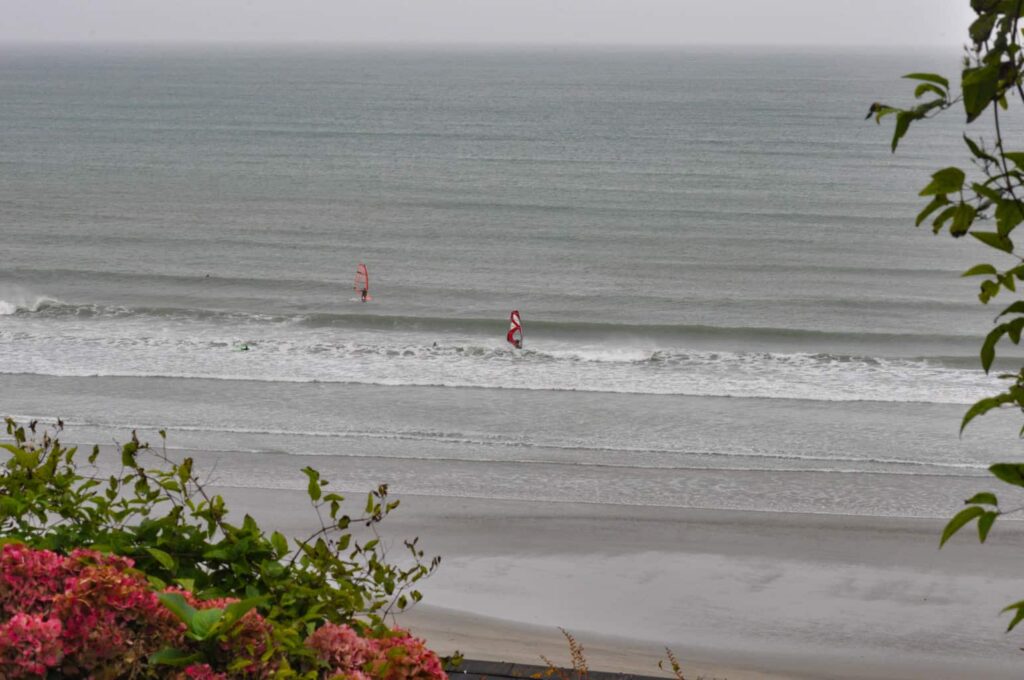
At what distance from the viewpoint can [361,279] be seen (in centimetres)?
3531

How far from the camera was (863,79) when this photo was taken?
17900 centimetres

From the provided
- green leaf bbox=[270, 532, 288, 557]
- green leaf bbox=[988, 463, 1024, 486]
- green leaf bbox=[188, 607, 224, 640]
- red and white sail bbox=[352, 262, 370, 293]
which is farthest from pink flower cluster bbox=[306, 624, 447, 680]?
red and white sail bbox=[352, 262, 370, 293]

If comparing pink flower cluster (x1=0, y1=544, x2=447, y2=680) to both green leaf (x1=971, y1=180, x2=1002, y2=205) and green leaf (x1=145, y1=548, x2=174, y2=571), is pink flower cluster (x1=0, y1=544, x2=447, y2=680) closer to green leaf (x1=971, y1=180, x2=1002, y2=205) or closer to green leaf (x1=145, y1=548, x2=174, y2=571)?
green leaf (x1=145, y1=548, x2=174, y2=571)

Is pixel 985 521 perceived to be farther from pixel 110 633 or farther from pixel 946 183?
pixel 110 633

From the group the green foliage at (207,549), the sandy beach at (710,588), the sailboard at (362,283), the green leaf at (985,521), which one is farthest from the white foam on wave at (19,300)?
the green leaf at (985,521)

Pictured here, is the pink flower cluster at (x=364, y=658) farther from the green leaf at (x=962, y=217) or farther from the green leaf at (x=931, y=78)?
the green leaf at (x=931, y=78)

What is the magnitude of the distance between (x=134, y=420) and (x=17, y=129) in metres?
77.3

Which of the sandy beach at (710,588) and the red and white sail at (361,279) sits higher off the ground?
the red and white sail at (361,279)

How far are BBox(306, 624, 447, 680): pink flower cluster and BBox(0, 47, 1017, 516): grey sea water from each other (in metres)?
13.2

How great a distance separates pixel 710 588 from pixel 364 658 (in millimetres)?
10592

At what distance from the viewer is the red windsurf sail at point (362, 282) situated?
33141 millimetres

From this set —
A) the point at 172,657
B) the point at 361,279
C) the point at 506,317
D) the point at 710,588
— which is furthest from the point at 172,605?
the point at 361,279

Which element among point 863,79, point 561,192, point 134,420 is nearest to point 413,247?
point 561,192

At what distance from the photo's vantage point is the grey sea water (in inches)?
730
